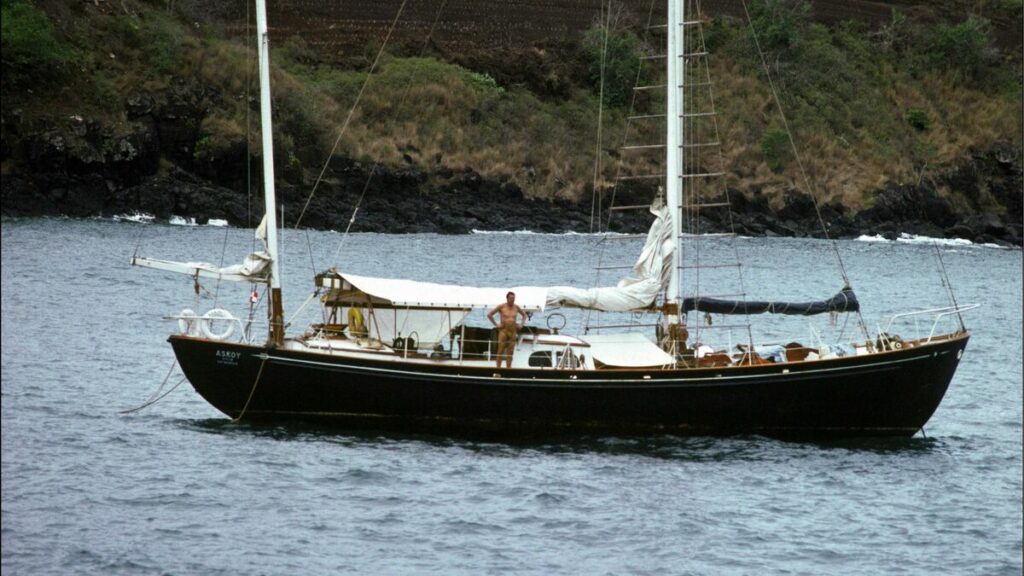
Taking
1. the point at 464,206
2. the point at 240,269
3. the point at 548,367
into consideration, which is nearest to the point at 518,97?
the point at 464,206

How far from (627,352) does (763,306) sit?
10.8ft

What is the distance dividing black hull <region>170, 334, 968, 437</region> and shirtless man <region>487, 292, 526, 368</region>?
0.51 metres

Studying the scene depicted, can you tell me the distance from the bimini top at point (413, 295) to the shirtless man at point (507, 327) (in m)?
0.50

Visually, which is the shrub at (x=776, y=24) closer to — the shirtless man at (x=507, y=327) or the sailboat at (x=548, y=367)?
the sailboat at (x=548, y=367)

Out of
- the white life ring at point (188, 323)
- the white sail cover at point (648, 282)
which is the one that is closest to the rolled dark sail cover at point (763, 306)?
the white sail cover at point (648, 282)

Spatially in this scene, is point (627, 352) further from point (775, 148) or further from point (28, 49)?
point (775, 148)

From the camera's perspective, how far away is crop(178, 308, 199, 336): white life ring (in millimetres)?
34531

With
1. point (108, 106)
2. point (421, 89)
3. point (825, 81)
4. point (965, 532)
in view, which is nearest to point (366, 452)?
point (965, 532)

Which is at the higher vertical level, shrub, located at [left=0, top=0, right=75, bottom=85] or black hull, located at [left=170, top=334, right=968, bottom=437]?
shrub, located at [left=0, top=0, right=75, bottom=85]

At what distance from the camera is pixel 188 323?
34.9m

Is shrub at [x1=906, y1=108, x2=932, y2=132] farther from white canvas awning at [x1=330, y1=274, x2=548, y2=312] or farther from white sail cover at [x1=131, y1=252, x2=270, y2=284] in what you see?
white sail cover at [x1=131, y1=252, x2=270, y2=284]

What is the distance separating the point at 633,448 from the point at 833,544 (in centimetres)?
630

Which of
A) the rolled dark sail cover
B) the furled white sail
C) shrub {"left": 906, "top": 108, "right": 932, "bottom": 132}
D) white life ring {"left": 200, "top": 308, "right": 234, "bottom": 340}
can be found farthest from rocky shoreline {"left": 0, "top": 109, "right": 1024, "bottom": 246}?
the rolled dark sail cover

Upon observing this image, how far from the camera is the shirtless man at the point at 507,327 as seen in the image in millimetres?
33875
